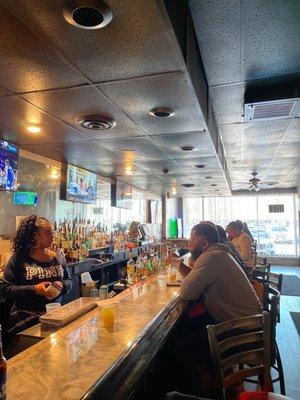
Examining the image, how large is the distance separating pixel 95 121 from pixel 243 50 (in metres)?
1.35

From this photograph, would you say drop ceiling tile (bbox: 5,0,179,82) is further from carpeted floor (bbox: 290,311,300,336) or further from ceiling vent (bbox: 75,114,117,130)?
carpeted floor (bbox: 290,311,300,336)

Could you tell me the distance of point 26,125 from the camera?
9.80 ft

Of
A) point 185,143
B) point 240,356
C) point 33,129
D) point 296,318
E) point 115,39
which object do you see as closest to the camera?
point 115,39

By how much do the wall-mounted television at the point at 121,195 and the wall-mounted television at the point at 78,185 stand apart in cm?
90

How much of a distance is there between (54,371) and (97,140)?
2646 mm

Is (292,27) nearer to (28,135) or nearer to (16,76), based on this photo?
(16,76)

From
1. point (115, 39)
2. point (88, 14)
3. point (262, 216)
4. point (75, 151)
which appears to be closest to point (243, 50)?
point (115, 39)

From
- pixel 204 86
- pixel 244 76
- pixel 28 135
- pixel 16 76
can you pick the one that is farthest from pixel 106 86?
pixel 28 135

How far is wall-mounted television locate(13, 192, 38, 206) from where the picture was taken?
407 centimetres

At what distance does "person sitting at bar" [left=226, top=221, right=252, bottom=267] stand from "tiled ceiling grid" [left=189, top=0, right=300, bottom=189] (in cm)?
199

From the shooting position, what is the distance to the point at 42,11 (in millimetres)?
1384

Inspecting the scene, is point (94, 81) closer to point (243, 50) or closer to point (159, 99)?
point (159, 99)

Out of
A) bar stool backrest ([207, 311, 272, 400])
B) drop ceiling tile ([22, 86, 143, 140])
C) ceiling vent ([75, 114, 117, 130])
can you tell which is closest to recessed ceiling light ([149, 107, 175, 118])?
drop ceiling tile ([22, 86, 143, 140])

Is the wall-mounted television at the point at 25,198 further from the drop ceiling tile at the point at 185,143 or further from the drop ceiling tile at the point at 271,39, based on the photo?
the drop ceiling tile at the point at 271,39
